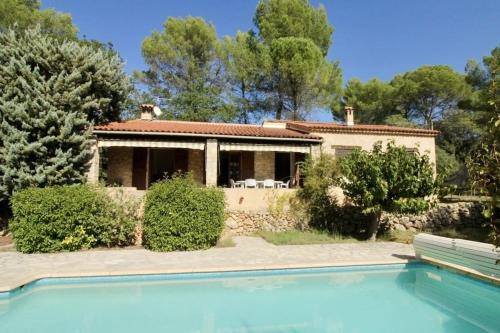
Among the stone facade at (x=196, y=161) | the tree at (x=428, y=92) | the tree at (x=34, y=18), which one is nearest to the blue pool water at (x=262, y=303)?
the stone facade at (x=196, y=161)

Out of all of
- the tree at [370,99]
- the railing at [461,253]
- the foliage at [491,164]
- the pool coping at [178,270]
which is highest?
the tree at [370,99]

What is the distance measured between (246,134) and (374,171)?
8420 millimetres

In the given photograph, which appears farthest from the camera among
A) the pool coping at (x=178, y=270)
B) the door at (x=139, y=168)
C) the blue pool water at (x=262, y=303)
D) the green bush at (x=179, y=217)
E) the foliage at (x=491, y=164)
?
the door at (x=139, y=168)

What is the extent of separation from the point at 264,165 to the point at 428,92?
31.4 meters

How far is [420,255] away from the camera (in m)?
13.7

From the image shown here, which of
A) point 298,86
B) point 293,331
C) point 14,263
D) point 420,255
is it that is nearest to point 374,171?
point 420,255

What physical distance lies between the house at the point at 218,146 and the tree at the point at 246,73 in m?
13.1

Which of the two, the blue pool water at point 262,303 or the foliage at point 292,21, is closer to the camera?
the blue pool water at point 262,303

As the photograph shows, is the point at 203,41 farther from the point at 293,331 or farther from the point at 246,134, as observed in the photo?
the point at 293,331

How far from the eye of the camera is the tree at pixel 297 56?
36844 millimetres

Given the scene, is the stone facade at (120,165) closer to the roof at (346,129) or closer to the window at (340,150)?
the roof at (346,129)

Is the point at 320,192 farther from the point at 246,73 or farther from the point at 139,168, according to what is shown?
the point at 246,73

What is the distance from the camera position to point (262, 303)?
10094 mm

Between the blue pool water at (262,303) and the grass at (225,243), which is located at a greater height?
the grass at (225,243)
